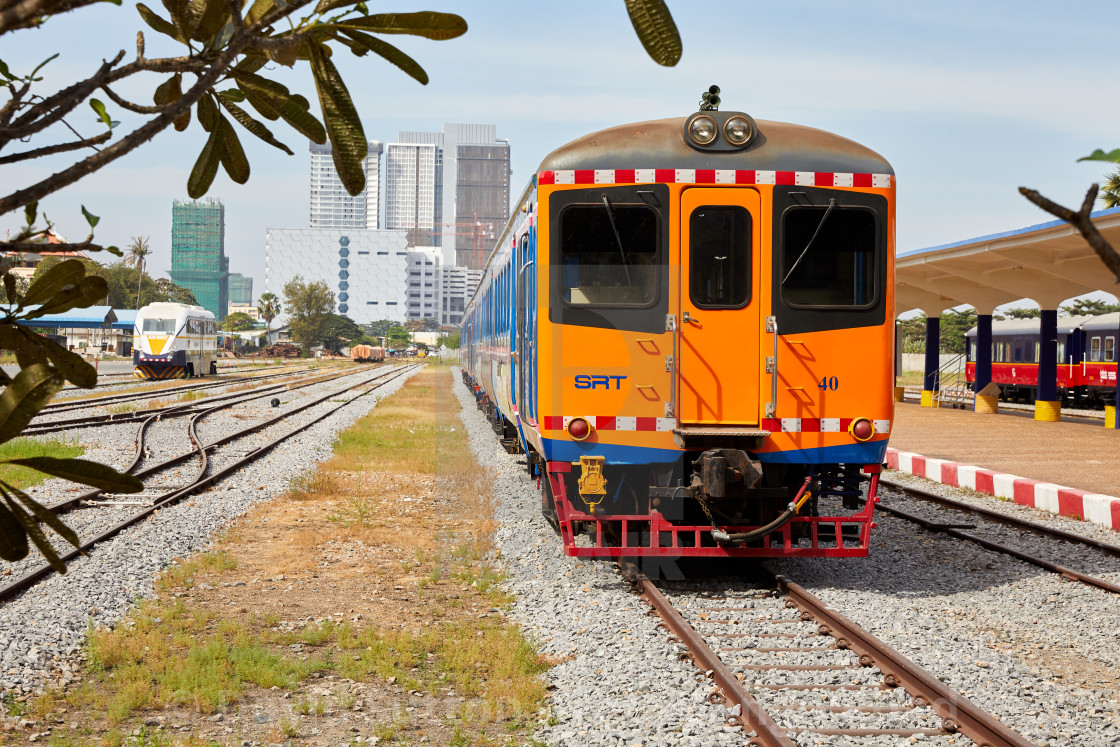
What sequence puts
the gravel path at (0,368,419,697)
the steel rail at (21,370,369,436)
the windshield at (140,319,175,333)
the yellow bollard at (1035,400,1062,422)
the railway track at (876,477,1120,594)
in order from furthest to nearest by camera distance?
the windshield at (140,319,175,333), the yellow bollard at (1035,400,1062,422), the steel rail at (21,370,369,436), the railway track at (876,477,1120,594), the gravel path at (0,368,419,697)

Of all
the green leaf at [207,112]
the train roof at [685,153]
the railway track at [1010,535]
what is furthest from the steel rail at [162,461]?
the railway track at [1010,535]

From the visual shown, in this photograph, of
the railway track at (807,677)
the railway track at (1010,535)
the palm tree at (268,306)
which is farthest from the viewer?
the palm tree at (268,306)

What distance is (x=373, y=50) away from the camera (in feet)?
5.83

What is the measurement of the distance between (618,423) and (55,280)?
5.55m

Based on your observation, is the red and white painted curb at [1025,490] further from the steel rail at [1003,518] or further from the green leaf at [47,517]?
the green leaf at [47,517]

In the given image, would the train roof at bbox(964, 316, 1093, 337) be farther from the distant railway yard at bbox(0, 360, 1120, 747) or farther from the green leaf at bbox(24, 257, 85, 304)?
the green leaf at bbox(24, 257, 85, 304)

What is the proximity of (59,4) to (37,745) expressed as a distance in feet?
14.3

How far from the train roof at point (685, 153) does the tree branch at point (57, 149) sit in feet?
18.9

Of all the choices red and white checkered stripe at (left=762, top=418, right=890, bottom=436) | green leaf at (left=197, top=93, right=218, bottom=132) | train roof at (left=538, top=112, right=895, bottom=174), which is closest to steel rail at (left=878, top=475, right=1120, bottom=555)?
red and white checkered stripe at (left=762, top=418, right=890, bottom=436)

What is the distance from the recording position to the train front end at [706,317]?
730 cm

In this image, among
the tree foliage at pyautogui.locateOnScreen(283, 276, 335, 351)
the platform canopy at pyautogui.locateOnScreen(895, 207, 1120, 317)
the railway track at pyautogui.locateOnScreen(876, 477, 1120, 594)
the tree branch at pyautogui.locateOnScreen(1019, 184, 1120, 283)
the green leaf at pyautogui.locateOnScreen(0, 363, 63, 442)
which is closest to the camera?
the tree branch at pyautogui.locateOnScreen(1019, 184, 1120, 283)

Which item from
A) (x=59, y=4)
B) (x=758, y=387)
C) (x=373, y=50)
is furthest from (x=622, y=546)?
(x=59, y=4)

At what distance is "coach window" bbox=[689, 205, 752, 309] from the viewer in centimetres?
742

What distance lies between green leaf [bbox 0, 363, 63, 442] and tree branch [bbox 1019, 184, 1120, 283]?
4.77 feet
